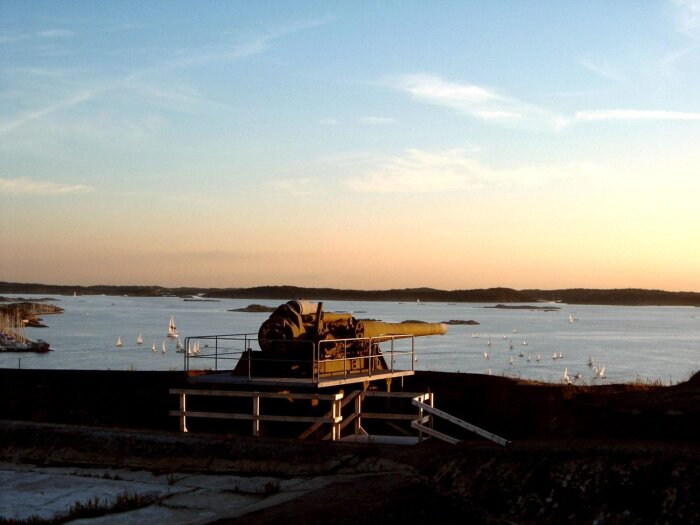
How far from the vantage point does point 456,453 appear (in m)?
13.7

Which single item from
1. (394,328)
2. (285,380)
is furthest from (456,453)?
(394,328)

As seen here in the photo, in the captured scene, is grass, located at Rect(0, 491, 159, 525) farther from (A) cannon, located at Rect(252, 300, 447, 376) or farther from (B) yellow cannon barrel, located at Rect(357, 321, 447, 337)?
(B) yellow cannon barrel, located at Rect(357, 321, 447, 337)

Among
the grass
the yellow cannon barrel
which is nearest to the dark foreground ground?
the yellow cannon barrel

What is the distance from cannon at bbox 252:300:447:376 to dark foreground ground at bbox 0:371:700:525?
265 centimetres

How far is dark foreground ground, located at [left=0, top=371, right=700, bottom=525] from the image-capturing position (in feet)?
36.9

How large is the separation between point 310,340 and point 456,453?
6473 millimetres

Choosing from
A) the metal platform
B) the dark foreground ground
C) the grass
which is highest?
the metal platform

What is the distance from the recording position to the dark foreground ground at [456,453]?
36.9 ft

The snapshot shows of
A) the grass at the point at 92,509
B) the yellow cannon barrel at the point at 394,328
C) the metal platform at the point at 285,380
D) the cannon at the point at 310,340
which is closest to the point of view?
the grass at the point at 92,509

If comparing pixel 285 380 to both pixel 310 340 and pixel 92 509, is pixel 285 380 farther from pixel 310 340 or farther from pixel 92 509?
pixel 92 509

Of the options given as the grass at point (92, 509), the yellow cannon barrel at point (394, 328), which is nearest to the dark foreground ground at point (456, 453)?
the yellow cannon barrel at point (394, 328)

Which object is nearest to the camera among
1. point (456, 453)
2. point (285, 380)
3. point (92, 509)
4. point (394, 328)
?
point (92, 509)

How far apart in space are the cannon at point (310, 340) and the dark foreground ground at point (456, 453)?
2646mm

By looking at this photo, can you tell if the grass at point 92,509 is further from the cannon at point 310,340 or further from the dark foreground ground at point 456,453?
the cannon at point 310,340
